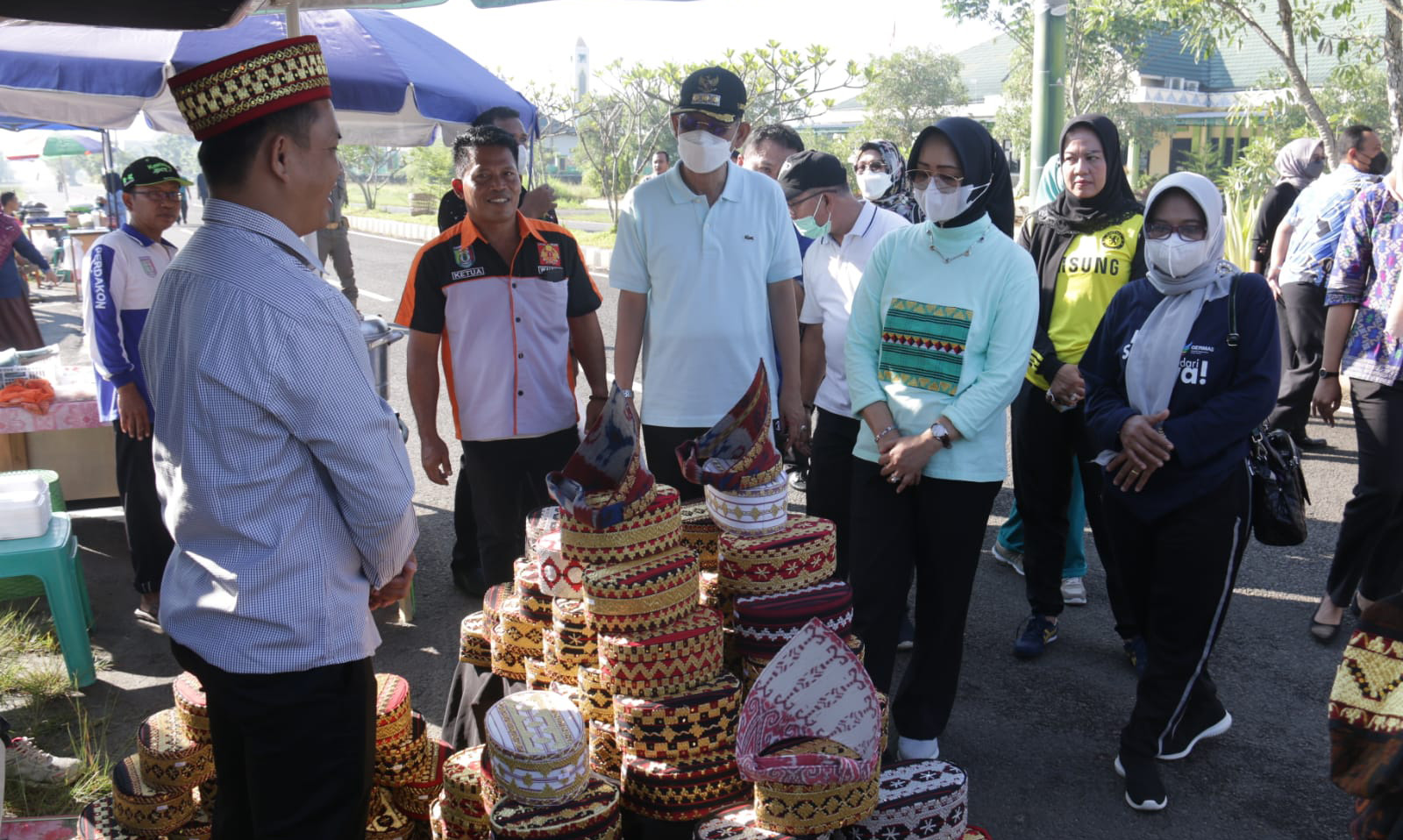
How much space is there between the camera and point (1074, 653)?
4.30m

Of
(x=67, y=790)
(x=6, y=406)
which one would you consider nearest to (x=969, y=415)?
(x=67, y=790)

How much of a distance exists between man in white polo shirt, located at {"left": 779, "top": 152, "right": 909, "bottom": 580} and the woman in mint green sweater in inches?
23.0

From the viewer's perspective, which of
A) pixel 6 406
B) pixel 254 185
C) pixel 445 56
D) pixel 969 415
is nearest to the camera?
pixel 254 185

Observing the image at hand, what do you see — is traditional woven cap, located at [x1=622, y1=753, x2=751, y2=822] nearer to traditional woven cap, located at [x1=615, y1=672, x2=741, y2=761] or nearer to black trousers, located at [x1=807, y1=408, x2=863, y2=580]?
traditional woven cap, located at [x1=615, y1=672, x2=741, y2=761]

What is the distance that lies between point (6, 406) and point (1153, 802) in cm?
538

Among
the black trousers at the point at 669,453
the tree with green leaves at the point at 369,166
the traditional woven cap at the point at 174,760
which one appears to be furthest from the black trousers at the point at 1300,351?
the tree with green leaves at the point at 369,166

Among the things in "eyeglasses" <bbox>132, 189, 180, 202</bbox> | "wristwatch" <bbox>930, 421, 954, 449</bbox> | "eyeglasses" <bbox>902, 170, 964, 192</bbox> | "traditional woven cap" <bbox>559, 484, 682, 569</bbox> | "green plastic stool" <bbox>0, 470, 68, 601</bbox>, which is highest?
"eyeglasses" <bbox>132, 189, 180, 202</bbox>

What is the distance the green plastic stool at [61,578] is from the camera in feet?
13.0

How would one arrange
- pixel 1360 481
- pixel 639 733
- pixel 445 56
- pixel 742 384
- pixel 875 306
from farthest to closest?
pixel 445 56, pixel 1360 481, pixel 742 384, pixel 875 306, pixel 639 733

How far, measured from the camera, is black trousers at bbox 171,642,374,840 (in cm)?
200

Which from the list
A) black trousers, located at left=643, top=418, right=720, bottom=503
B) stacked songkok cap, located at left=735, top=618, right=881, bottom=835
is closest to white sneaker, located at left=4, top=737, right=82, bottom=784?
black trousers, located at left=643, top=418, right=720, bottom=503

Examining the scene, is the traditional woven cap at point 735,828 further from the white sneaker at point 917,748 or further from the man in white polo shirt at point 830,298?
the man in white polo shirt at point 830,298

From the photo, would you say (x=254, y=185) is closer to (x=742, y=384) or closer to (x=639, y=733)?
(x=639, y=733)

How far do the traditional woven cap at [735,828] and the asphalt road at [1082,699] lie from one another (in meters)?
1.12
